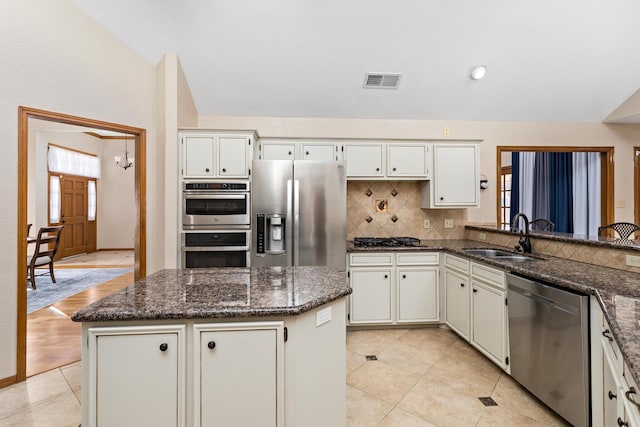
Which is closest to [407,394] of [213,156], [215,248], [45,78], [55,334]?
[215,248]

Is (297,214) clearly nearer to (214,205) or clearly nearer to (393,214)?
(214,205)

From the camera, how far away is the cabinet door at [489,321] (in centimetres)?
248

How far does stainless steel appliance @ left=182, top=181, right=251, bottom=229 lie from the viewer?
127 inches

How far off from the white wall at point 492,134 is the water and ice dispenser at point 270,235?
1389mm

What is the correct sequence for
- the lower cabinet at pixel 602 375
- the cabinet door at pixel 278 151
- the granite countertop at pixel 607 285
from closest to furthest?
1. the granite countertop at pixel 607 285
2. the lower cabinet at pixel 602 375
3. the cabinet door at pixel 278 151

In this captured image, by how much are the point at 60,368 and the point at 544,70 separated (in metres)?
5.78

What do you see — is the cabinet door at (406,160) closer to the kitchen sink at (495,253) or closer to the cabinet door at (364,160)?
the cabinet door at (364,160)

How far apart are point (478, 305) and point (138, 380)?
8.65ft

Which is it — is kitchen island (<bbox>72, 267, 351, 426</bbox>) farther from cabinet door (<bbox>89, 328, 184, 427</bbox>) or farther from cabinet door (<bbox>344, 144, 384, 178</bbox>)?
cabinet door (<bbox>344, 144, 384, 178</bbox>)

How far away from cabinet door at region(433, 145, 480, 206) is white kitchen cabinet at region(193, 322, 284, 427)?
9.92 feet

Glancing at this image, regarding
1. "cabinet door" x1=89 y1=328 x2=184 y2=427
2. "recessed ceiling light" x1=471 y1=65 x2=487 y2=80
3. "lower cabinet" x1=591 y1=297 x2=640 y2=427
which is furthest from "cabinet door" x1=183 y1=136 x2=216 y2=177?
"lower cabinet" x1=591 y1=297 x2=640 y2=427

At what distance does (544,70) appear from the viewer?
12.0ft

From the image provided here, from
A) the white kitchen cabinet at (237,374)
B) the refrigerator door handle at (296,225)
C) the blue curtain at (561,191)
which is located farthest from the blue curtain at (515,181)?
the white kitchen cabinet at (237,374)

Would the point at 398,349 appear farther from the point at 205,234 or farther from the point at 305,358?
the point at 205,234
